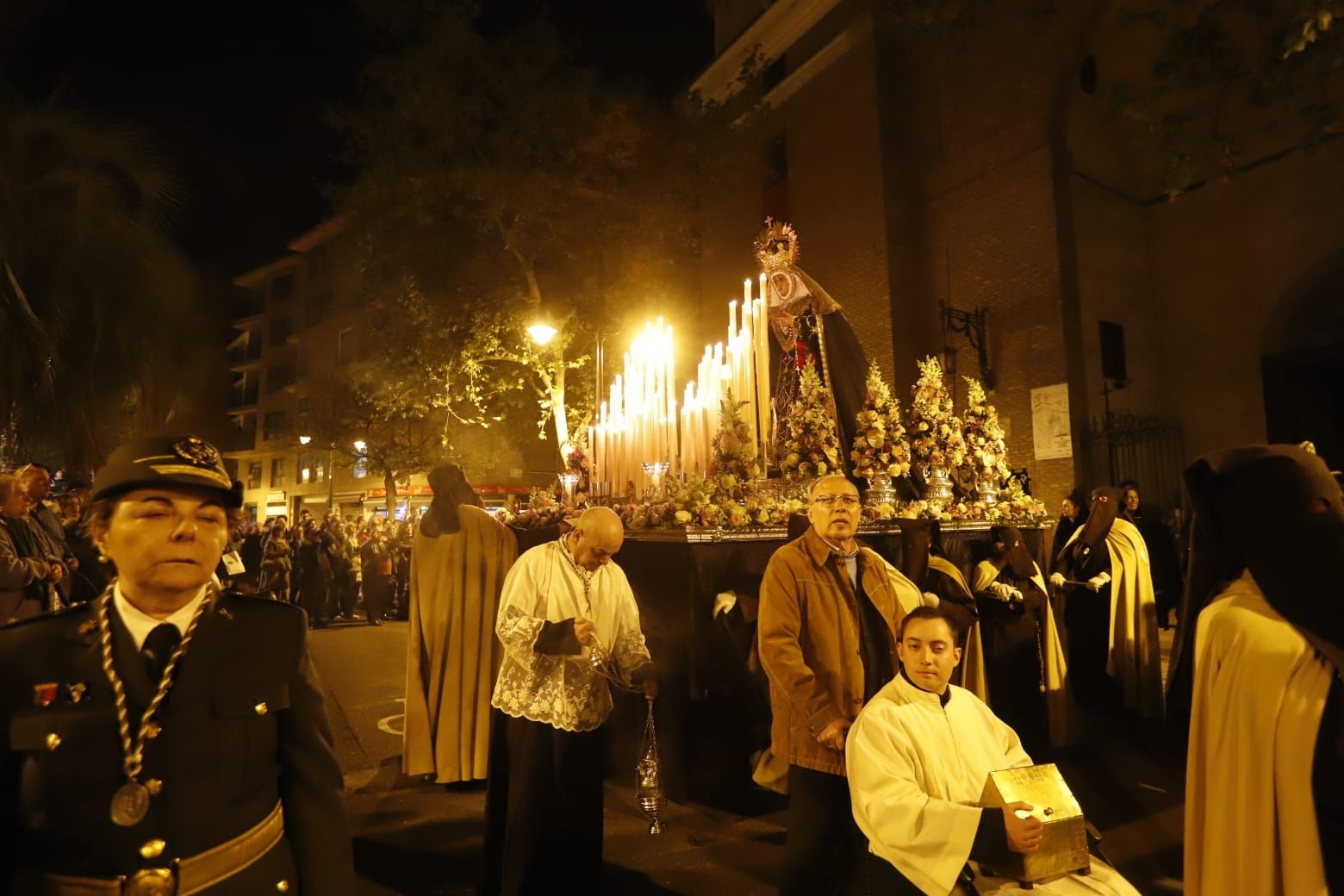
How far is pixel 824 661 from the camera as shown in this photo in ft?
11.6

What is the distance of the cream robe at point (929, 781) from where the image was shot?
2.47 metres

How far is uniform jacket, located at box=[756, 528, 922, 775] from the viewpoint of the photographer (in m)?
3.32

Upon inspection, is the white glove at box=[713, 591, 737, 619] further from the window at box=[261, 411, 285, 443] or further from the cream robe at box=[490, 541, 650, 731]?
the window at box=[261, 411, 285, 443]

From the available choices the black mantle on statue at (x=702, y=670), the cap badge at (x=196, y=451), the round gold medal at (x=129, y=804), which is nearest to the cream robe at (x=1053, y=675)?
the black mantle on statue at (x=702, y=670)

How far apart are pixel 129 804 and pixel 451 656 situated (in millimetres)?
4010

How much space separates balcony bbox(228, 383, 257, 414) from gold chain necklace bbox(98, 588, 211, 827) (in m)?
51.8

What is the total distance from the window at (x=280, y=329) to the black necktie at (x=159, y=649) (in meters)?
48.2

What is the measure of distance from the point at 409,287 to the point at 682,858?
48.7ft

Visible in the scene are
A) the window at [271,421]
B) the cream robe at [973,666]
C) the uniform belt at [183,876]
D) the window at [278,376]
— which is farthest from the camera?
the window at [278,376]

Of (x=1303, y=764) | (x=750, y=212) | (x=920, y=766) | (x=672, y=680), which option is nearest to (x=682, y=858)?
(x=672, y=680)

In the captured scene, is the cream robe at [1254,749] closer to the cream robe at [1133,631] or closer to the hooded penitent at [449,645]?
the hooded penitent at [449,645]

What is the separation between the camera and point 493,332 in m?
16.3

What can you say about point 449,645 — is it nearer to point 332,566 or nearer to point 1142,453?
point 332,566

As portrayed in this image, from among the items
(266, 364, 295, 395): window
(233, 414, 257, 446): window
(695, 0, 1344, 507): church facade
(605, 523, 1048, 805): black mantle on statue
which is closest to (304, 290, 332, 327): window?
(266, 364, 295, 395): window
